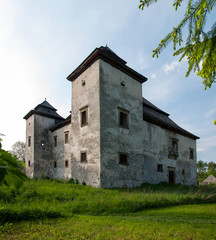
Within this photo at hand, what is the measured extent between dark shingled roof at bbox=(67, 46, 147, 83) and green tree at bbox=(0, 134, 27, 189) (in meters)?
14.3

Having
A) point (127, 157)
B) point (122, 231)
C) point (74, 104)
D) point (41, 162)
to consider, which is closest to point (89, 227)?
point (122, 231)

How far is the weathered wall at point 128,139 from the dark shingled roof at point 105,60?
380 millimetres

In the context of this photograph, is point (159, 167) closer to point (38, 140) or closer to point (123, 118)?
point (123, 118)

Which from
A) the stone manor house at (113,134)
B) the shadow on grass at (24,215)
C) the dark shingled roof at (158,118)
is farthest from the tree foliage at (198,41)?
the dark shingled roof at (158,118)

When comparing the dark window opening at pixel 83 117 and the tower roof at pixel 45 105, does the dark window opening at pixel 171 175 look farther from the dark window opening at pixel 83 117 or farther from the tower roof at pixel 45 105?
the tower roof at pixel 45 105

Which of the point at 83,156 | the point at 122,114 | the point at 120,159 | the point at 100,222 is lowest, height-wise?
the point at 100,222

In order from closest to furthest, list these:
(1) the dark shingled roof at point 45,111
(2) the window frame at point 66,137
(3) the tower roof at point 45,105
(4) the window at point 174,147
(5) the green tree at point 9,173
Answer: (5) the green tree at point 9,173
(4) the window at point 174,147
(2) the window frame at point 66,137
(1) the dark shingled roof at point 45,111
(3) the tower roof at point 45,105

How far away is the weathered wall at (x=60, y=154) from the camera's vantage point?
70.3ft

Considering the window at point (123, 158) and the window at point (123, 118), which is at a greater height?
the window at point (123, 118)

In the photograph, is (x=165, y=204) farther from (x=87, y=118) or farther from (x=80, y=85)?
(x=80, y=85)

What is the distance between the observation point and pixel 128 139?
15.9 metres

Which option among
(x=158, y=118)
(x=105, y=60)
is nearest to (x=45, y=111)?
Result: (x=105, y=60)

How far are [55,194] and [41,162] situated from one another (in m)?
14.3

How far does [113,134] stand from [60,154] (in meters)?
10.1
